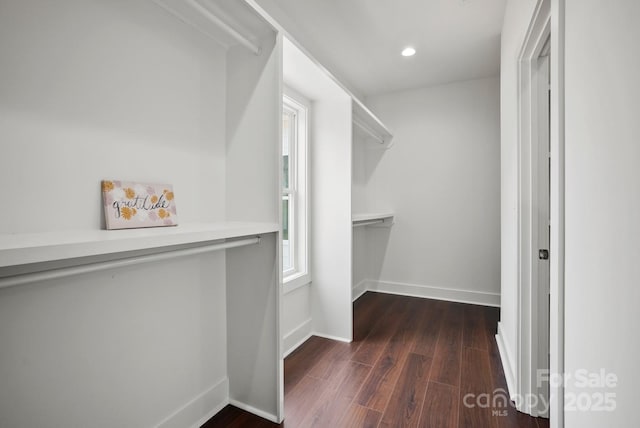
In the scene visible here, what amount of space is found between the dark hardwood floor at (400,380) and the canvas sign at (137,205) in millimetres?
1137

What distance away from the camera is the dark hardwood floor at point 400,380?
165cm

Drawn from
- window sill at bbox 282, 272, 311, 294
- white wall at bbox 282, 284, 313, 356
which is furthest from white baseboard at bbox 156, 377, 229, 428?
window sill at bbox 282, 272, 311, 294

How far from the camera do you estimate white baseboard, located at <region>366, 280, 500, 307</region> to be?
3.50 metres

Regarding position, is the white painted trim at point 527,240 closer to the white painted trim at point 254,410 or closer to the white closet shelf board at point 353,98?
the white closet shelf board at point 353,98

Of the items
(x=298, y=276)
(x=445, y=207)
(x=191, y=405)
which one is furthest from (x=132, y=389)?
(x=445, y=207)

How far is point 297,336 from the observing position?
253 cm

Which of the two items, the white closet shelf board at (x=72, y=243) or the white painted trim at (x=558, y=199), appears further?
the white painted trim at (x=558, y=199)

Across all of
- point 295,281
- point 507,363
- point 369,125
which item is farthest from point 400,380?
point 369,125

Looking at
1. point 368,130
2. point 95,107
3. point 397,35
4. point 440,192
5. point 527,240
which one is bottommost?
point 527,240

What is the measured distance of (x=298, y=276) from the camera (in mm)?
2578

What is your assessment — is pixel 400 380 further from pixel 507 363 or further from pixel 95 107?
pixel 95 107

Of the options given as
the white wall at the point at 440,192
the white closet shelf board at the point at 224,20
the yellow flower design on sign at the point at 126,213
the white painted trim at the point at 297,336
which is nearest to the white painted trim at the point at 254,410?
the white painted trim at the point at 297,336

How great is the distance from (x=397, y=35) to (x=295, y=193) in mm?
1590

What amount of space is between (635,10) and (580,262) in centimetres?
58
